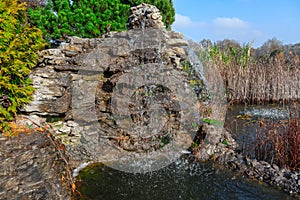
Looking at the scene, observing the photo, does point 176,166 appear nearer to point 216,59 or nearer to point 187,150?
point 187,150

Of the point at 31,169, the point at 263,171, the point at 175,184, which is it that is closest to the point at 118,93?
the point at 175,184

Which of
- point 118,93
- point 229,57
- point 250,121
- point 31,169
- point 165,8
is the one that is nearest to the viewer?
point 31,169

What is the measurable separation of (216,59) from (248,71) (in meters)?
1.15

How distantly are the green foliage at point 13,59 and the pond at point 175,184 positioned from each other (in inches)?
51.2

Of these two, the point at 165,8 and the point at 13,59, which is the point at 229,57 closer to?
the point at 165,8

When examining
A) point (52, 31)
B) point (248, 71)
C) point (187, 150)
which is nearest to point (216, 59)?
point (248, 71)

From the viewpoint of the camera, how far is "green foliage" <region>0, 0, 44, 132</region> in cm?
261

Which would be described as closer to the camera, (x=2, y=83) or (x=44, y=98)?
(x=2, y=83)

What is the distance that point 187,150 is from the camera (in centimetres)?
378

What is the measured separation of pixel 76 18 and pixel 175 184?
451 centimetres

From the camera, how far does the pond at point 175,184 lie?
2479 millimetres

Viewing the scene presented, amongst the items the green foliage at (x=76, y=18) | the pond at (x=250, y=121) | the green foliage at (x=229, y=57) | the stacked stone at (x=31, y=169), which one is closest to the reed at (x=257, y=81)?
the green foliage at (x=229, y=57)

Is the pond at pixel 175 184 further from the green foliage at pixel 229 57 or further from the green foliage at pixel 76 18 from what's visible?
the green foliage at pixel 229 57

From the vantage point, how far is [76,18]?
5.26 m
